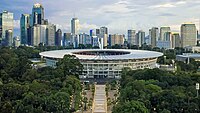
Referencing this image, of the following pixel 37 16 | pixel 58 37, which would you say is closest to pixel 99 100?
pixel 58 37

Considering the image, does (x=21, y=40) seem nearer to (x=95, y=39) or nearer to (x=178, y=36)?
(x=95, y=39)

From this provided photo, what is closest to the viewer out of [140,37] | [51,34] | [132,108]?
[132,108]

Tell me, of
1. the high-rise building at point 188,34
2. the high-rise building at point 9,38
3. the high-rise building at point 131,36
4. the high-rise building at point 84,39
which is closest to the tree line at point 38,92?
the high-rise building at point 188,34

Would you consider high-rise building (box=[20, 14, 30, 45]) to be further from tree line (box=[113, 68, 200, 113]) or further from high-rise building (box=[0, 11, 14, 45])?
tree line (box=[113, 68, 200, 113])

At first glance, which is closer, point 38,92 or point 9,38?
point 38,92

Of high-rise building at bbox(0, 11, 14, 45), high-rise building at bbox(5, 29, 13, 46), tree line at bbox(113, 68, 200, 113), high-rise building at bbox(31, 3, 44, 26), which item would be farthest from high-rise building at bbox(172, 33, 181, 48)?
tree line at bbox(113, 68, 200, 113)

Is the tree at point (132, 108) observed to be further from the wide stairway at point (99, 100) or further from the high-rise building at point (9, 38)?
the high-rise building at point (9, 38)

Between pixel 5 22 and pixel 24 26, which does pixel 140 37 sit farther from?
pixel 5 22

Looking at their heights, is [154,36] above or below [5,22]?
below
